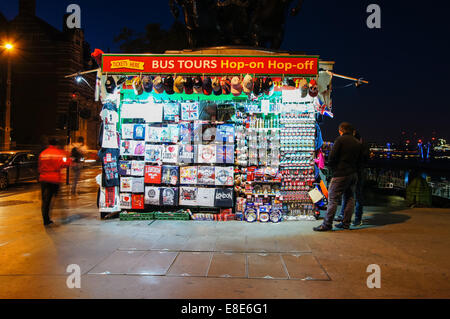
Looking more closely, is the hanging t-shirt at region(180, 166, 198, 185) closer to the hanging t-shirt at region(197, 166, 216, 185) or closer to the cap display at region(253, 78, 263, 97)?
the hanging t-shirt at region(197, 166, 216, 185)

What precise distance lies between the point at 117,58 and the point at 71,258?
456cm

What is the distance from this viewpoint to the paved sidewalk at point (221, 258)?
145 inches

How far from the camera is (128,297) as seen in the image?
347 centimetres

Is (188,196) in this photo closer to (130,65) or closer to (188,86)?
(188,86)

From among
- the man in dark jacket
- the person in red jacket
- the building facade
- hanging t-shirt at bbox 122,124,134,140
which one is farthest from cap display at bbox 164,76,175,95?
the building facade

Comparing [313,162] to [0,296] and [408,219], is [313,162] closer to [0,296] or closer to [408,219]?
[408,219]

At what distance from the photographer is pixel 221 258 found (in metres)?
4.76

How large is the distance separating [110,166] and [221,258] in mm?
4018

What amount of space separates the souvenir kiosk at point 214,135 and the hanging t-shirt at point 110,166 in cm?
2

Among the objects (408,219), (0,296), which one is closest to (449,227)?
(408,219)

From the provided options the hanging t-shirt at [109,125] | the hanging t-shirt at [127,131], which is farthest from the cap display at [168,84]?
the hanging t-shirt at [109,125]

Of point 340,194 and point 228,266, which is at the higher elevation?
point 340,194

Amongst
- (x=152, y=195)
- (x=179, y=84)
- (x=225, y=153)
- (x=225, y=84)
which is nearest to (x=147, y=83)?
(x=179, y=84)

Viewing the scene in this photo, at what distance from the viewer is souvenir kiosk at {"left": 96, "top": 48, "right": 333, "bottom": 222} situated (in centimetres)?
701
